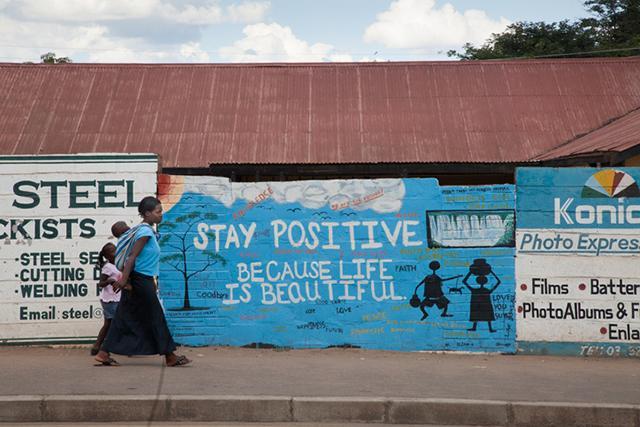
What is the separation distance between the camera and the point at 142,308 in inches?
349

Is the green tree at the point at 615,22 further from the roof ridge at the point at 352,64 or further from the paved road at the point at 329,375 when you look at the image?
the paved road at the point at 329,375

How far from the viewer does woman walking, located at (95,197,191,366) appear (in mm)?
8797

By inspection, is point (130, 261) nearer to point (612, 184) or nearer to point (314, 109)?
point (612, 184)

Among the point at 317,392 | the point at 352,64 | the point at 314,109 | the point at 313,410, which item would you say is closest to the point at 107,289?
the point at 317,392

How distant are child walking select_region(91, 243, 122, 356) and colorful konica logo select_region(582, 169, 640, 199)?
5.15m

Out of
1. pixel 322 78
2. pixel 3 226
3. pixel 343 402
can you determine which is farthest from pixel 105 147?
pixel 343 402

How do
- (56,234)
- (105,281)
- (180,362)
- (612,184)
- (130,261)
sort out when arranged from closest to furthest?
(130,261) < (180,362) < (105,281) < (612,184) < (56,234)

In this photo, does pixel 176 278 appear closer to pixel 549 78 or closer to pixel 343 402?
pixel 343 402

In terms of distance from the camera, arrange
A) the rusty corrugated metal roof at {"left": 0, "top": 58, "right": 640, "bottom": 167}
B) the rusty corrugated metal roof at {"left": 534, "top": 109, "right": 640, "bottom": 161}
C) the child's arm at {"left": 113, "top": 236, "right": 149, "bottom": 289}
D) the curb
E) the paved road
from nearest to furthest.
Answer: the curb, the paved road, the child's arm at {"left": 113, "top": 236, "right": 149, "bottom": 289}, the rusty corrugated metal roof at {"left": 534, "top": 109, "right": 640, "bottom": 161}, the rusty corrugated metal roof at {"left": 0, "top": 58, "right": 640, "bottom": 167}

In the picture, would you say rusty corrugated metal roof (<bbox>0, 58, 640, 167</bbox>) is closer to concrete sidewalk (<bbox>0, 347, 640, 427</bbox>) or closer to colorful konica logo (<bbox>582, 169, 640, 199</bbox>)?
colorful konica logo (<bbox>582, 169, 640, 199</bbox>)

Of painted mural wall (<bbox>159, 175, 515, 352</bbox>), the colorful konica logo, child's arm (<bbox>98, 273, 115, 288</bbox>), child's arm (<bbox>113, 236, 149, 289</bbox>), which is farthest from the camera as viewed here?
painted mural wall (<bbox>159, 175, 515, 352</bbox>)

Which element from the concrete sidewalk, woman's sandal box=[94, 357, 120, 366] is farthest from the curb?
woman's sandal box=[94, 357, 120, 366]

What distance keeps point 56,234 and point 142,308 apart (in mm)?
2049

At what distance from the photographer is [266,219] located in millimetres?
10438
